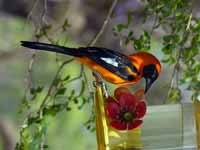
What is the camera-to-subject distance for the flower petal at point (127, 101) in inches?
31.7

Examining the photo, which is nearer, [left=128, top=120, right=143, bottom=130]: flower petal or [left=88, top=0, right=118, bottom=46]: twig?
[left=128, top=120, right=143, bottom=130]: flower petal

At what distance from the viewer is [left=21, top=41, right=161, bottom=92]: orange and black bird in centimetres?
79

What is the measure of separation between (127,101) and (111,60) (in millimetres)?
82

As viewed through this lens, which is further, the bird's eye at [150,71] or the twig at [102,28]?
the twig at [102,28]

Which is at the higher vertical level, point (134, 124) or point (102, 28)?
point (102, 28)

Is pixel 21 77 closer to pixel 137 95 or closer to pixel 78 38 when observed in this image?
pixel 78 38

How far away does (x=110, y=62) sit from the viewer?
80cm

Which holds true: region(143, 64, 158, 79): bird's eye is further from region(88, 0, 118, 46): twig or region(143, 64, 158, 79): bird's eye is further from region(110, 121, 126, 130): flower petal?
region(88, 0, 118, 46): twig

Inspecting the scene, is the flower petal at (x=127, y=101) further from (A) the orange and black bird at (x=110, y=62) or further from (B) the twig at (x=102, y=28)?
(B) the twig at (x=102, y=28)

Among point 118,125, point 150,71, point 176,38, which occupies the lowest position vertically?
point 118,125

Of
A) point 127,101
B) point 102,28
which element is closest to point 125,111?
point 127,101

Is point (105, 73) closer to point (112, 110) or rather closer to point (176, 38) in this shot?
point (112, 110)

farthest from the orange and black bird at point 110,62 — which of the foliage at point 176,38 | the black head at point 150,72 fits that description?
the foliage at point 176,38

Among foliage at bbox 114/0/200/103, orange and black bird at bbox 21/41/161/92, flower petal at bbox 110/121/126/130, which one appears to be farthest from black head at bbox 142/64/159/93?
foliage at bbox 114/0/200/103
